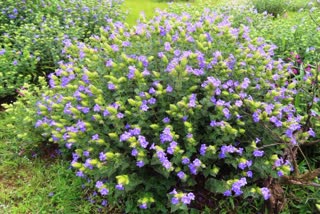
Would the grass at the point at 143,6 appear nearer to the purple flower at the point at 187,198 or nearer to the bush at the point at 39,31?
the bush at the point at 39,31

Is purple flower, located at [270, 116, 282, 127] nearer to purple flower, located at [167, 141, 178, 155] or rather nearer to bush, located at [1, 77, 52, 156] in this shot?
purple flower, located at [167, 141, 178, 155]

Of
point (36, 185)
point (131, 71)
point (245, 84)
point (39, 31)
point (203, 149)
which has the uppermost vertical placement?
point (245, 84)

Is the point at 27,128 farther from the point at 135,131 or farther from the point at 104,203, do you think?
the point at 135,131

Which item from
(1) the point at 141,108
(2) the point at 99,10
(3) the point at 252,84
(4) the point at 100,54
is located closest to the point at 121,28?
(4) the point at 100,54

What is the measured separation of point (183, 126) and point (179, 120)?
60 millimetres

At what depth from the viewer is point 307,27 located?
4.02 meters

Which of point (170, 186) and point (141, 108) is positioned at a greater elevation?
point (141, 108)

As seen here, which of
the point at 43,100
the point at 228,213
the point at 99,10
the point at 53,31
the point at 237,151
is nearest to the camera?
the point at 237,151

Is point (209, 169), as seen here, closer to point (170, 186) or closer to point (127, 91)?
point (170, 186)

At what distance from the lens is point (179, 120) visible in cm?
240

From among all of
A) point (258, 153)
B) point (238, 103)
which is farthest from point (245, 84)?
point (258, 153)

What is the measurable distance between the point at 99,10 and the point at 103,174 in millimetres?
3328

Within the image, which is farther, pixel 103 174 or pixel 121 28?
pixel 121 28

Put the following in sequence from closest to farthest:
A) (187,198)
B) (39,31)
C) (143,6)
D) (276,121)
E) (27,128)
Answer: (187,198) < (276,121) < (27,128) < (39,31) < (143,6)
